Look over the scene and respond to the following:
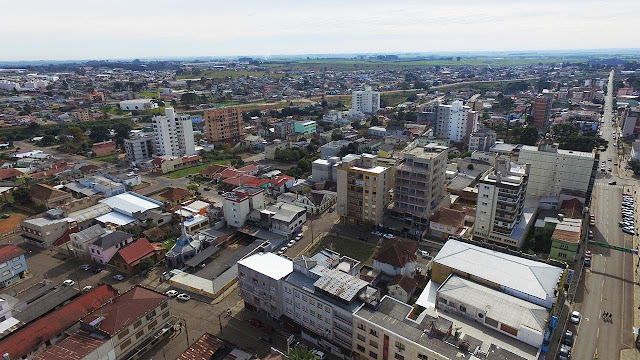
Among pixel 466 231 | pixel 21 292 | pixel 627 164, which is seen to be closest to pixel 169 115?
pixel 21 292

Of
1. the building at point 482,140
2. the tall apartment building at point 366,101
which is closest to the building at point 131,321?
the building at point 482,140

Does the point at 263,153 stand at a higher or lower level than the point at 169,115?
lower

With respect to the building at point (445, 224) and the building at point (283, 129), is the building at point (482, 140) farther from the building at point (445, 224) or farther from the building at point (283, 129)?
the building at point (283, 129)

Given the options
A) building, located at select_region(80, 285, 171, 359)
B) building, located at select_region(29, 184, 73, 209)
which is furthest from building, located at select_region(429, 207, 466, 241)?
building, located at select_region(29, 184, 73, 209)

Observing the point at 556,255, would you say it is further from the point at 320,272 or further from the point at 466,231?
the point at 320,272

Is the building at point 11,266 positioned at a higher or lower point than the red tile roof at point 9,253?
lower

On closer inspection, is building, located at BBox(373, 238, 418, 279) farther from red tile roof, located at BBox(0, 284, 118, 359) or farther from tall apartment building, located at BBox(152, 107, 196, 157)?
tall apartment building, located at BBox(152, 107, 196, 157)

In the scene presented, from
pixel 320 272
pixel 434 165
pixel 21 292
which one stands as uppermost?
pixel 434 165
